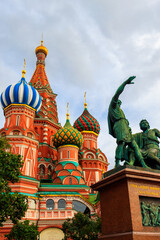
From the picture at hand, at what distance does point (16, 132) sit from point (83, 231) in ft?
41.9

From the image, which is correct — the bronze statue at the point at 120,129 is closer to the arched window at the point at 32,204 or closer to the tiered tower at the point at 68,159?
the arched window at the point at 32,204

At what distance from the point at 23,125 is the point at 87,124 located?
530 inches

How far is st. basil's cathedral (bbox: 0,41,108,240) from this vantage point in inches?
823

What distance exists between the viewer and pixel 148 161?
7.52 metres

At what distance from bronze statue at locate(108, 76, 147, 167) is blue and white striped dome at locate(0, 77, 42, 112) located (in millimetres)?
19877

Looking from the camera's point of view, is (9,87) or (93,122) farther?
(93,122)

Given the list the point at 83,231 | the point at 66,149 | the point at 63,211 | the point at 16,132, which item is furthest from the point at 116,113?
the point at 66,149

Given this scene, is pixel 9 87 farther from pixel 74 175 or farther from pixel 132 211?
pixel 132 211

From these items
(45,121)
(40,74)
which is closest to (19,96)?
(45,121)

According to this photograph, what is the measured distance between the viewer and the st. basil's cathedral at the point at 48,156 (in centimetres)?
2091

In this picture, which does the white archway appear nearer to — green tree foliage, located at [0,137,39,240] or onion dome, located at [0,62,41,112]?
green tree foliage, located at [0,137,39,240]

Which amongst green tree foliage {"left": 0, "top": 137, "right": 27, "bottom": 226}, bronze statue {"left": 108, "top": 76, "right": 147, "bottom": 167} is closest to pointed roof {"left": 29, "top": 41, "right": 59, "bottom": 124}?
green tree foliage {"left": 0, "top": 137, "right": 27, "bottom": 226}

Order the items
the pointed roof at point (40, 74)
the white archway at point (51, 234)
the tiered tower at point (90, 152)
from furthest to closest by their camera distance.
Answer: the pointed roof at point (40, 74) < the tiered tower at point (90, 152) < the white archway at point (51, 234)

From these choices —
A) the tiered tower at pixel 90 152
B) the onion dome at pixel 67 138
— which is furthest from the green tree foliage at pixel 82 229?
the tiered tower at pixel 90 152
